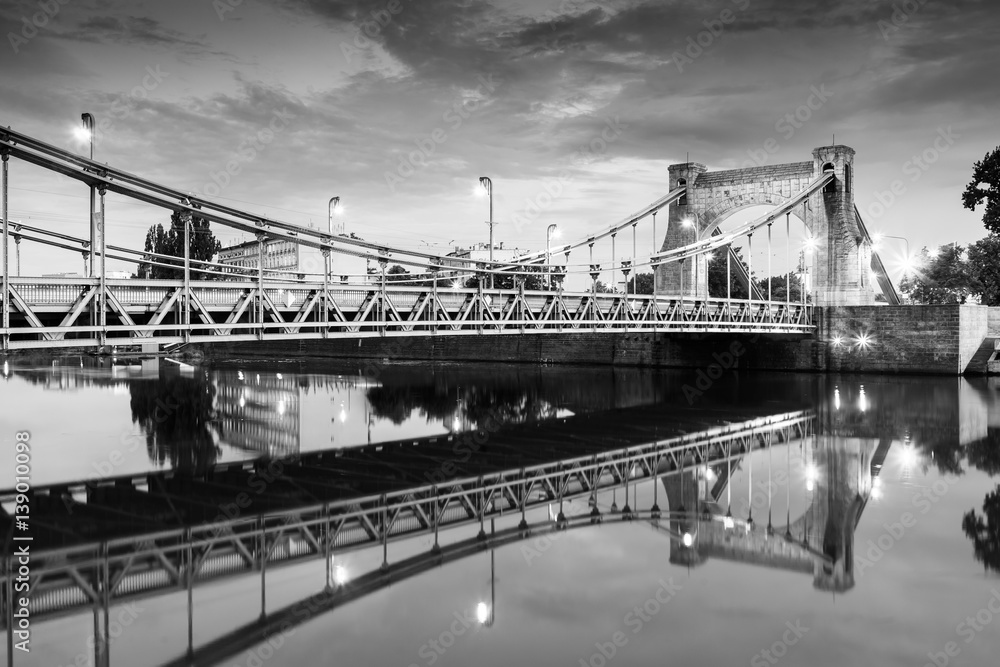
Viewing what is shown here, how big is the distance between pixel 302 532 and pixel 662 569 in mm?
5021

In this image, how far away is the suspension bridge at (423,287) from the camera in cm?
1606

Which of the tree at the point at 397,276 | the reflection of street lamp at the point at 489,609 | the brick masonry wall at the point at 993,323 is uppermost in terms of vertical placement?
the tree at the point at 397,276

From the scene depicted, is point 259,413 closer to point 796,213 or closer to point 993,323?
point 796,213

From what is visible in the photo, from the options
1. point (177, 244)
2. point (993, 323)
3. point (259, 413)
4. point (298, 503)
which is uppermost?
point (177, 244)

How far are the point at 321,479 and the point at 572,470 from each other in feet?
16.3

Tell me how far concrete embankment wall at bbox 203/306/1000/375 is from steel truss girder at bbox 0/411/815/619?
18.0 metres

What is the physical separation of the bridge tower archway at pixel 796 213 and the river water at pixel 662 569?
18.3 metres

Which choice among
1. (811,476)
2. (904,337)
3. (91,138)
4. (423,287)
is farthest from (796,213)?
(91,138)


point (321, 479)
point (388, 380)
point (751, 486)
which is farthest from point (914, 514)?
point (388, 380)

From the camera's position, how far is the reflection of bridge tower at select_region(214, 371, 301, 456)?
20.4 meters

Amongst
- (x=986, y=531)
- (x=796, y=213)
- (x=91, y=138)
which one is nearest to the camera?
(x=986, y=531)

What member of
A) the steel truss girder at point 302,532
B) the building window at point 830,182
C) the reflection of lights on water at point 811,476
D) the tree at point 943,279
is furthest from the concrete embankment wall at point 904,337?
the steel truss girder at point 302,532

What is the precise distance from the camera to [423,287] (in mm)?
25781

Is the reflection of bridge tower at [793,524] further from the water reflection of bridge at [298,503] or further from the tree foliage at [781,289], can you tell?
the tree foliage at [781,289]
